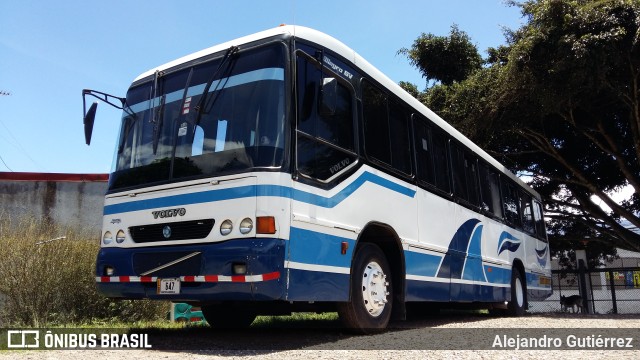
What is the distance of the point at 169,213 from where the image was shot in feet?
18.1

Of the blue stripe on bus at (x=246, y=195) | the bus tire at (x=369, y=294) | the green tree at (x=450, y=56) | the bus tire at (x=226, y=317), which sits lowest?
the bus tire at (x=226, y=317)

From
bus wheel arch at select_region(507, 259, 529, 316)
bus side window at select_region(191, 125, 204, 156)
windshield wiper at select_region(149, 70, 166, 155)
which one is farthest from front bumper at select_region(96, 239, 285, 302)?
bus wheel arch at select_region(507, 259, 529, 316)

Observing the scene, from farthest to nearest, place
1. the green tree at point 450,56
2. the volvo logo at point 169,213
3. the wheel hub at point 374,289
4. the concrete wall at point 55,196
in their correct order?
the green tree at point 450,56 < the concrete wall at point 55,196 < the wheel hub at point 374,289 < the volvo logo at point 169,213

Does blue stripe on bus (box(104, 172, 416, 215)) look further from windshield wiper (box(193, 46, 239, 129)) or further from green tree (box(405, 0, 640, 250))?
green tree (box(405, 0, 640, 250))

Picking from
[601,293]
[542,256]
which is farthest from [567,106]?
[601,293]

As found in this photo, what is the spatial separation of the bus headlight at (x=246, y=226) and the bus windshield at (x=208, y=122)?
497mm

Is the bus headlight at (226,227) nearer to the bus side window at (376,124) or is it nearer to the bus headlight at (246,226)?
the bus headlight at (246,226)

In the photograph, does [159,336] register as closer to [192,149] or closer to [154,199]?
[154,199]

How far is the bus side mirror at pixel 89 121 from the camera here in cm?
634

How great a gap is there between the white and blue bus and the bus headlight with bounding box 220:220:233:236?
1cm

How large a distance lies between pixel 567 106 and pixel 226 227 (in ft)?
40.7

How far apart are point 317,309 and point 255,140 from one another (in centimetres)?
222

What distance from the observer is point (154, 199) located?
567cm

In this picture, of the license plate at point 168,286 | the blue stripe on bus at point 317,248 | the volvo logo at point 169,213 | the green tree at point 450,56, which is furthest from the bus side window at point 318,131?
the green tree at point 450,56
